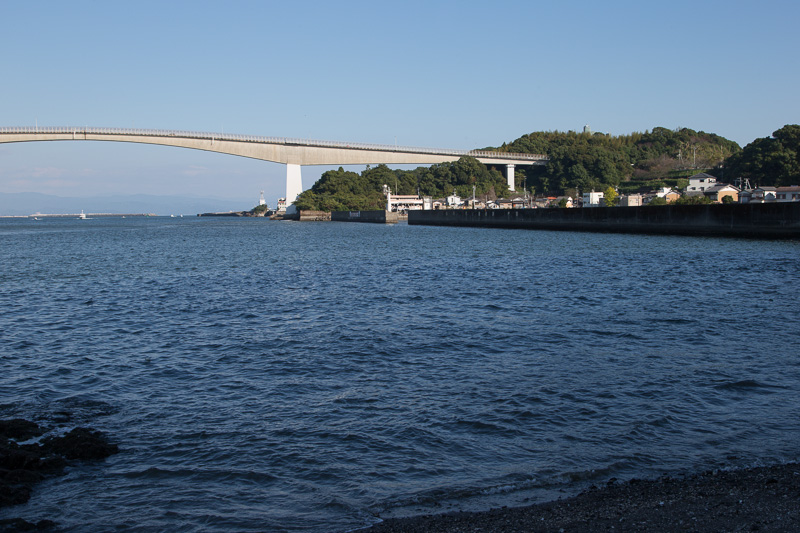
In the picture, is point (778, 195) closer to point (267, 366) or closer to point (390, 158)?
point (390, 158)

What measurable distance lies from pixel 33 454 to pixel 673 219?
45.4m

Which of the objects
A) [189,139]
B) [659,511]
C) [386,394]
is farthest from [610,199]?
[659,511]

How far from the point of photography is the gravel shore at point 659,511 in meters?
4.38

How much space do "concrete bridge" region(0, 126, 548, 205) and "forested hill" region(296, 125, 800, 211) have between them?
1102cm

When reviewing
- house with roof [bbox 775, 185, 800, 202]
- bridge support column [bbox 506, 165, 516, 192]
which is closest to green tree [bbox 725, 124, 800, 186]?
house with roof [bbox 775, 185, 800, 202]

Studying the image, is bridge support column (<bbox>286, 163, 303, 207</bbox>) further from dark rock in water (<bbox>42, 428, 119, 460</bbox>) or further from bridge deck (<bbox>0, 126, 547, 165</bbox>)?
dark rock in water (<bbox>42, 428, 119, 460</bbox>)

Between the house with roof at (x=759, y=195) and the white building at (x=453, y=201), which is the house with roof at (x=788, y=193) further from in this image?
the white building at (x=453, y=201)

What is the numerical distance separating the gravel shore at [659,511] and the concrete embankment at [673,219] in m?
35.6

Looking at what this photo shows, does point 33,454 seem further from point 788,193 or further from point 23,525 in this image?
point 788,193

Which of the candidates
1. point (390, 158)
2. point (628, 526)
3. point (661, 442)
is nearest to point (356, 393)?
point (661, 442)

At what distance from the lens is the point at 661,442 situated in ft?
20.6

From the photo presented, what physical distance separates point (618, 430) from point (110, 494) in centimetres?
524

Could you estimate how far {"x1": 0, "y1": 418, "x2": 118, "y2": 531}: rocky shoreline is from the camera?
5.26m

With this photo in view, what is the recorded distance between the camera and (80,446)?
6.29m
